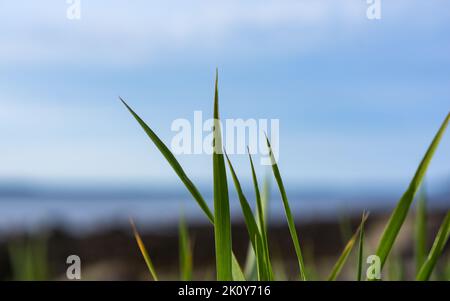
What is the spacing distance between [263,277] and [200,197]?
86 millimetres

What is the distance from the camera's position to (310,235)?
7.64ft

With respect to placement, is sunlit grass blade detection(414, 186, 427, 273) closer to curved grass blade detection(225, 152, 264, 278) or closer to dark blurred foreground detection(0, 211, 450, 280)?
curved grass blade detection(225, 152, 264, 278)

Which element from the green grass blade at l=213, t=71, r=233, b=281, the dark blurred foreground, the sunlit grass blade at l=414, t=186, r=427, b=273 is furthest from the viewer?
the dark blurred foreground

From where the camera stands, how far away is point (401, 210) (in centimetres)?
48

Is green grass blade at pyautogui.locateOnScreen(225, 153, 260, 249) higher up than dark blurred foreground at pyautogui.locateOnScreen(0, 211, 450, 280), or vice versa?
green grass blade at pyautogui.locateOnScreen(225, 153, 260, 249)

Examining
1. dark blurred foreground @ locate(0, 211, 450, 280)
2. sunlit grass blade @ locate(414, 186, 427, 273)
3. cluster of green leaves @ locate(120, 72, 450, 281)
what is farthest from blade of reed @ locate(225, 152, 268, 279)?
dark blurred foreground @ locate(0, 211, 450, 280)

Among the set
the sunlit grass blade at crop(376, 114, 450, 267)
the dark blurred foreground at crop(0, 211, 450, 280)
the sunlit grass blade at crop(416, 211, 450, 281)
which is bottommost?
the dark blurred foreground at crop(0, 211, 450, 280)

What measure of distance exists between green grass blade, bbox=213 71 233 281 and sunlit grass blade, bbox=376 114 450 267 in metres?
0.13

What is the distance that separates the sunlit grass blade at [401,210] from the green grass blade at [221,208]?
127mm

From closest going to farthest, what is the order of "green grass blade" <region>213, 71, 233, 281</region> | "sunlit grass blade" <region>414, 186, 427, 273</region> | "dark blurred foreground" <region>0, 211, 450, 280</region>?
"green grass blade" <region>213, 71, 233, 281</region> → "sunlit grass blade" <region>414, 186, 427, 273</region> → "dark blurred foreground" <region>0, 211, 450, 280</region>

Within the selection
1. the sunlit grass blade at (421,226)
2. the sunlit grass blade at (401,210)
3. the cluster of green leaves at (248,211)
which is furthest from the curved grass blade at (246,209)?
the sunlit grass blade at (421,226)

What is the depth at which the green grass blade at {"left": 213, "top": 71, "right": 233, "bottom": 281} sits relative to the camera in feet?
1.51

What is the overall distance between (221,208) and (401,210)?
148mm

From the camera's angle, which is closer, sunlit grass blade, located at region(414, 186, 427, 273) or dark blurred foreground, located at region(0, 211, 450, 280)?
sunlit grass blade, located at region(414, 186, 427, 273)
